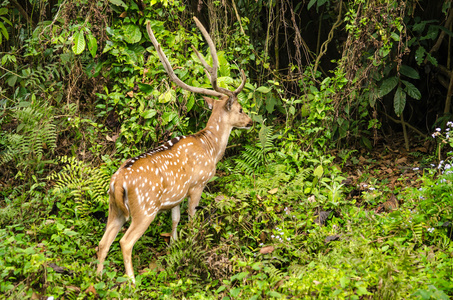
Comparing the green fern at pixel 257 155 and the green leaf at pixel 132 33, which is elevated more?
the green leaf at pixel 132 33

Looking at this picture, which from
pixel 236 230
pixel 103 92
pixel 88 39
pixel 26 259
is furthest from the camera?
pixel 103 92

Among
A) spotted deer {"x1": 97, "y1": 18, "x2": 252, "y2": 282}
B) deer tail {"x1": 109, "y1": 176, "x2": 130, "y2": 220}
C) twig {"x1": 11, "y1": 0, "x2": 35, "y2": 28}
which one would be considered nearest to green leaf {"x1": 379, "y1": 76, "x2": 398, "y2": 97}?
spotted deer {"x1": 97, "y1": 18, "x2": 252, "y2": 282}

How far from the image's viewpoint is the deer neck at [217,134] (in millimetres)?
6297

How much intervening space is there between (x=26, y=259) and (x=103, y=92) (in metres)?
3.32

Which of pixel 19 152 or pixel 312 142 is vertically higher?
pixel 312 142

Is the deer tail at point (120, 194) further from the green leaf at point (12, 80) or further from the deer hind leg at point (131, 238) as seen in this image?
the green leaf at point (12, 80)

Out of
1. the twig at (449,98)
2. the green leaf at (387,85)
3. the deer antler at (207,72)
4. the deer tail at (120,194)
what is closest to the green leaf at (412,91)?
the green leaf at (387,85)

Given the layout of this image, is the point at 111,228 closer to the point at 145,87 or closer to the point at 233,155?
the point at 145,87

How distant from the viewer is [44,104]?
7.08 metres

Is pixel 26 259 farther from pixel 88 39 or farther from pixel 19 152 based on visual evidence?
pixel 88 39

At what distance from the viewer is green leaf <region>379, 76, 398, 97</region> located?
6.99 m

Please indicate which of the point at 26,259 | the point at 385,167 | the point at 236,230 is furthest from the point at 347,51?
the point at 26,259

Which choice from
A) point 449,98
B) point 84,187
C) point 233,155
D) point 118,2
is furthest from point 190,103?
point 449,98

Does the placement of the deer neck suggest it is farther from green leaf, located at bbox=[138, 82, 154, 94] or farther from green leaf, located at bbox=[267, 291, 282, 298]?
green leaf, located at bbox=[267, 291, 282, 298]
